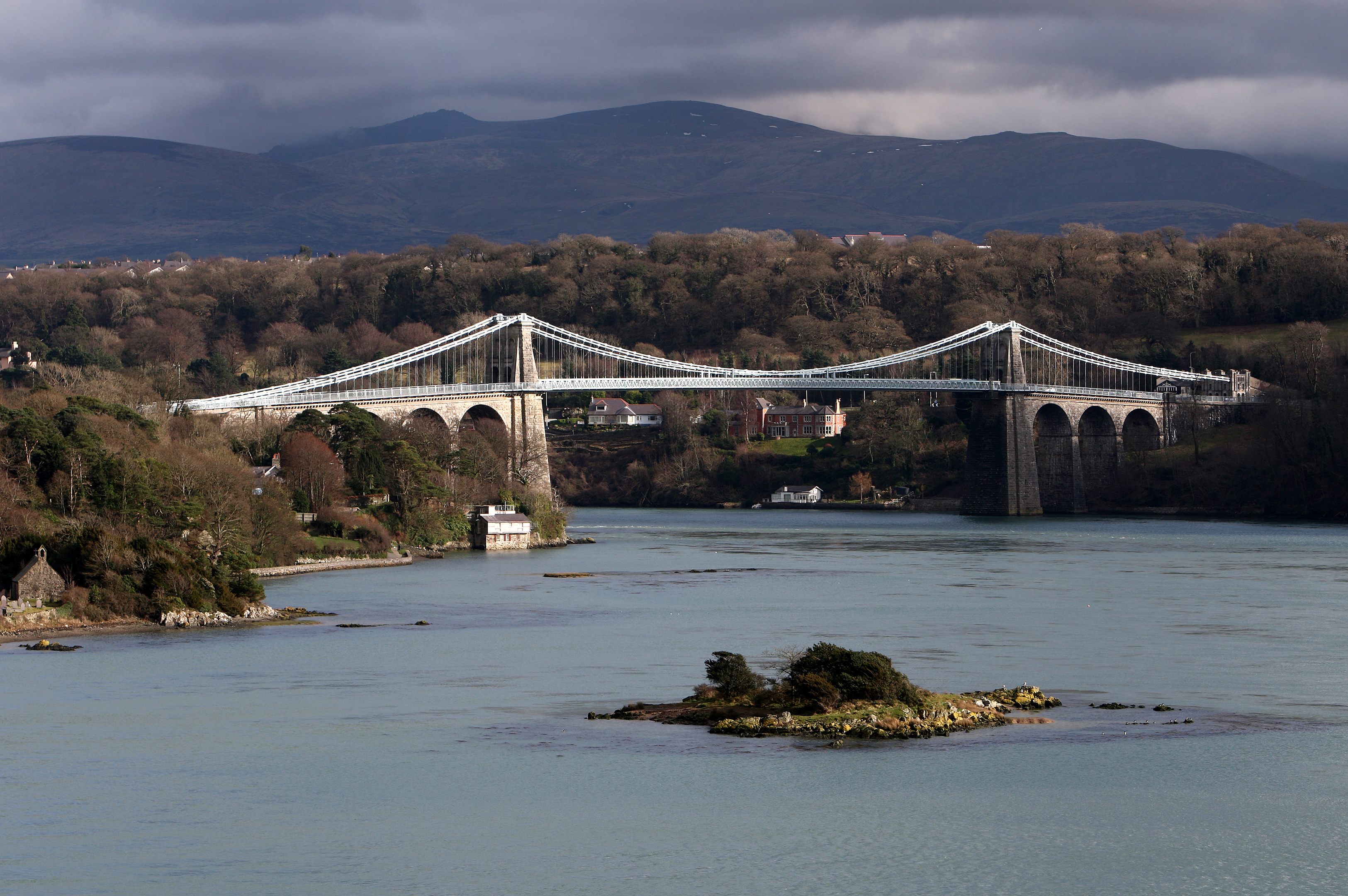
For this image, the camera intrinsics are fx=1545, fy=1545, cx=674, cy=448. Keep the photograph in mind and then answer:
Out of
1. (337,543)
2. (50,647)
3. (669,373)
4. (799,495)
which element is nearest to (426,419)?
(337,543)

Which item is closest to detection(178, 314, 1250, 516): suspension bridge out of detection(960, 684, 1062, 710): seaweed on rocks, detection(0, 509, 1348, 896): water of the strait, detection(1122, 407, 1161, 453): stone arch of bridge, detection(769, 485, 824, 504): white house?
detection(1122, 407, 1161, 453): stone arch of bridge

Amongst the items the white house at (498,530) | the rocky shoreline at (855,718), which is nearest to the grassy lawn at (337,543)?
the white house at (498,530)

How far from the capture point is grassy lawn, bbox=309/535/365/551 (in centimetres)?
4243

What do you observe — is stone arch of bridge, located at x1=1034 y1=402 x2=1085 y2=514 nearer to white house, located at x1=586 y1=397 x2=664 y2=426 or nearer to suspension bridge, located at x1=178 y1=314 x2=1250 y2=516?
suspension bridge, located at x1=178 y1=314 x2=1250 y2=516

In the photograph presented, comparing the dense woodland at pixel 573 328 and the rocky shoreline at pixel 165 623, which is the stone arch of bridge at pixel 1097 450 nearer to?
the dense woodland at pixel 573 328

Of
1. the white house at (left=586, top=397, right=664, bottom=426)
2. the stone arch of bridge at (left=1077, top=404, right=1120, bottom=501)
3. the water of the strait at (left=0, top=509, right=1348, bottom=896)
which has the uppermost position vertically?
the white house at (left=586, top=397, right=664, bottom=426)

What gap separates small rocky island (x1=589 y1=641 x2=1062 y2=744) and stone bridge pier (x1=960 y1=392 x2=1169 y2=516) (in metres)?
51.6

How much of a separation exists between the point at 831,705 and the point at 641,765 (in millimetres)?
2969

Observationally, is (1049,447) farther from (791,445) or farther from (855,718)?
(855,718)

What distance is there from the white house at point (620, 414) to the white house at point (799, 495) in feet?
37.1

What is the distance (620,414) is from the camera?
8731cm

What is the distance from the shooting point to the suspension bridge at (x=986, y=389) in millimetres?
65875

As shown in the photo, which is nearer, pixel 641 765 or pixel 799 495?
pixel 641 765

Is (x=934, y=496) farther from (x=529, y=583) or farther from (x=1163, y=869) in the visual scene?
(x=1163, y=869)
